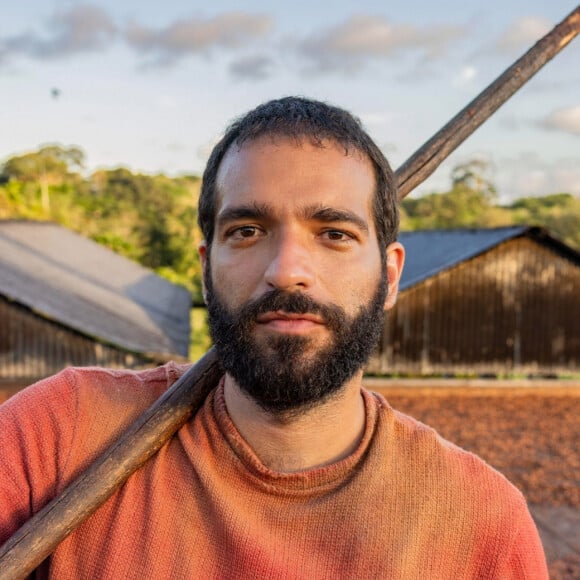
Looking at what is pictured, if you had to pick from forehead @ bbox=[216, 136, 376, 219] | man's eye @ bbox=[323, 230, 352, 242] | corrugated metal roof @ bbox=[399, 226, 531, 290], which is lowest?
corrugated metal roof @ bbox=[399, 226, 531, 290]

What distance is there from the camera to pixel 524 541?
5.81ft

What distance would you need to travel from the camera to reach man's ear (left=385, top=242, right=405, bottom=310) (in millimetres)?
2100

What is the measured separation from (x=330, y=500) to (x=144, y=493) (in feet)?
1.57

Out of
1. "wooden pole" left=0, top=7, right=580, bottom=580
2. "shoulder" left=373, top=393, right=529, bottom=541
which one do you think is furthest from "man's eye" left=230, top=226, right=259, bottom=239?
"shoulder" left=373, top=393, right=529, bottom=541

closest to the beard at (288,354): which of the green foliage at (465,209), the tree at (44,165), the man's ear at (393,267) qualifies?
the man's ear at (393,267)

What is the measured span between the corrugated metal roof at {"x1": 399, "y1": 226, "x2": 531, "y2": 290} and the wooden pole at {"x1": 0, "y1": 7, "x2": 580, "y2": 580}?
1695cm

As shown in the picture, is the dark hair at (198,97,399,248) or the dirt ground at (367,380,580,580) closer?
the dark hair at (198,97,399,248)

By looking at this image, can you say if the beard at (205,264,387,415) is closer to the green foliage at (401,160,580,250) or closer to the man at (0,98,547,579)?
the man at (0,98,547,579)

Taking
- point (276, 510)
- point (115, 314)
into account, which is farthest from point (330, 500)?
point (115, 314)

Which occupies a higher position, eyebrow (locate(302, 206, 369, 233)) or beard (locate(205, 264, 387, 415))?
eyebrow (locate(302, 206, 369, 233))

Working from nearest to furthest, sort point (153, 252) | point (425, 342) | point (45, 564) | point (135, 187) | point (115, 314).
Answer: point (45, 564) < point (115, 314) < point (425, 342) < point (153, 252) < point (135, 187)

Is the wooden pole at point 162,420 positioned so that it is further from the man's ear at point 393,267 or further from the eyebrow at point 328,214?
the eyebrow at point 328,214

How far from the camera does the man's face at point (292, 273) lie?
1.77 meters

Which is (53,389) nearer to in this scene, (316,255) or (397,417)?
(316,255)
